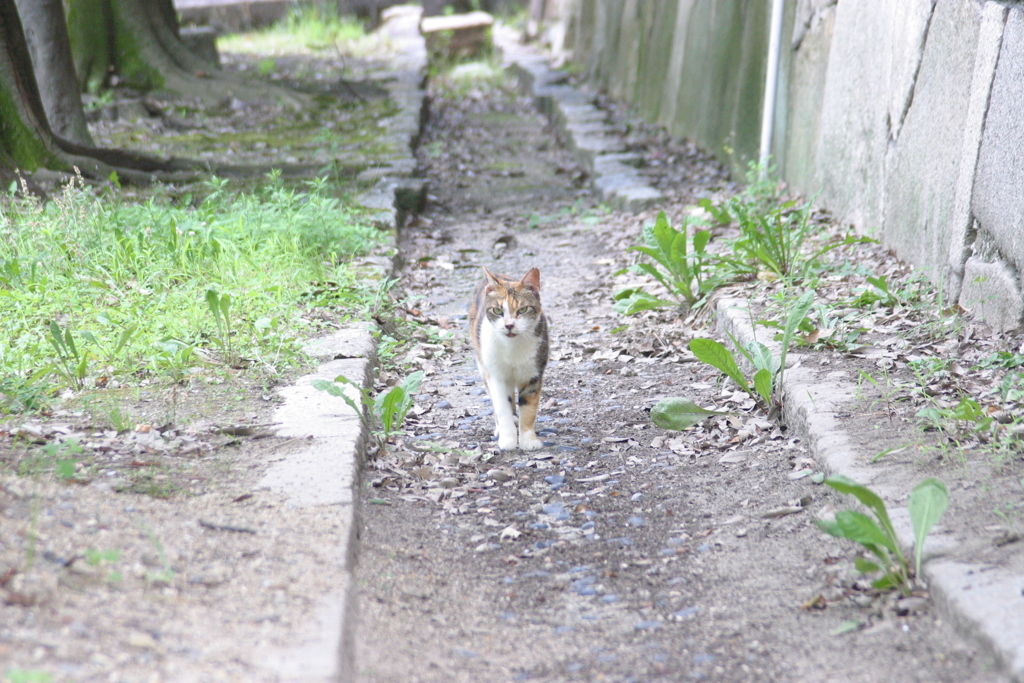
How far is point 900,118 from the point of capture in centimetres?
461

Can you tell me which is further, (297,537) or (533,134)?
(533,134)

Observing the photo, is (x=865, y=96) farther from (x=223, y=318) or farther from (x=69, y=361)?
(x=69, y=361)

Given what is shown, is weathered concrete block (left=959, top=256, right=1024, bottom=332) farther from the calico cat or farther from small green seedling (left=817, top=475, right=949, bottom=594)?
the calico cat

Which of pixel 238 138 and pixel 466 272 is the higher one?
pixel 238 138

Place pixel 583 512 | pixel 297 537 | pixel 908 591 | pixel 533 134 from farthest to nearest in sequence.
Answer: pixel 533 134, pixel 583 512, pixel 297 537, pixel 908 591

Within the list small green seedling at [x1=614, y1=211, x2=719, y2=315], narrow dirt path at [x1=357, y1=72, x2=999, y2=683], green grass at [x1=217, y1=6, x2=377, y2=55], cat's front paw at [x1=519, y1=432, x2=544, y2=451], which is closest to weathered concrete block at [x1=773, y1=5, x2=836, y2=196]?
small green seedling at [x1=614, y1=211, x2=719, y2=315]

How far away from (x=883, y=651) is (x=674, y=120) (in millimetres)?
7773

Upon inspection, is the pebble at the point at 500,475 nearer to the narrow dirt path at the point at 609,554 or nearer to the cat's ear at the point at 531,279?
the narrow dirt path at the point at 609,554

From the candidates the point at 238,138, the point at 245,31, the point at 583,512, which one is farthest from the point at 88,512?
the point at 245,31

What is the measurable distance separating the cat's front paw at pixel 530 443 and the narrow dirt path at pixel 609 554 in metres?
0.07

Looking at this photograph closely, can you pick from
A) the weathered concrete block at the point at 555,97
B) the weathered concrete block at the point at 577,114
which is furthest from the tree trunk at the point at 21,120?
the weathered concrete block at the point at 555,97

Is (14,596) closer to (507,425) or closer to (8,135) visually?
(507,425)

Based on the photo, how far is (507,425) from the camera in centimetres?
358

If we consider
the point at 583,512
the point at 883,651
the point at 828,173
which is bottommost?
the point at 583,512
